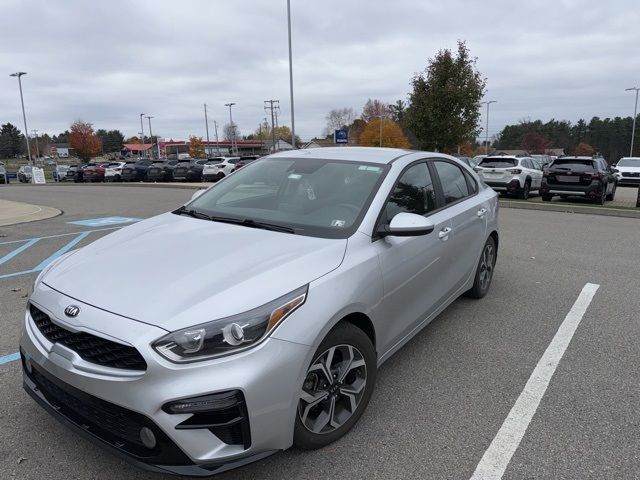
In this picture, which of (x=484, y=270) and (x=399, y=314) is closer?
(x=399, y=314)

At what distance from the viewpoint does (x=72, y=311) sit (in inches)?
92.1

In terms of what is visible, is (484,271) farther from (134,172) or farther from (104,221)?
(134,172)

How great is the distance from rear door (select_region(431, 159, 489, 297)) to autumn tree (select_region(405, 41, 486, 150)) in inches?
703

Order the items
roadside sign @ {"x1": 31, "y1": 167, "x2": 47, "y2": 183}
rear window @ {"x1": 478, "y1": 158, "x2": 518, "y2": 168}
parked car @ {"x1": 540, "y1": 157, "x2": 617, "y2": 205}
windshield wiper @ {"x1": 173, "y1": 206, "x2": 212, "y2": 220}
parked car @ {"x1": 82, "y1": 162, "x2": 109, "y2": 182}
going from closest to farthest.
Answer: windshield wiper @ {"x1": 173, "y1": 206, "x2": 212, "y2": 220}
parked car @ {"x1": 540, "y1": 157, "x2": 617, "y2": 205}
rear window @ {"x1": 478, "y1": 158, "x2": 518, "y2": 168}
parked car @ {"x1": 82, "y1": 162, "x2": 109, "y2": 182}
roadside sign @ {"x1": 31, "y1": 167, "x2": 47, "y2": 183}

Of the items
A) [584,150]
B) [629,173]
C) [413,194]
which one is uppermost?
[413,194]

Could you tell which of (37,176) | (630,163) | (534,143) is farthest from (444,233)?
(534,143)

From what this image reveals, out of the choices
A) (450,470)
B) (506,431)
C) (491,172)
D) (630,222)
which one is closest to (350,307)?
(450,470)

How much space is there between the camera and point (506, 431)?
113 inches

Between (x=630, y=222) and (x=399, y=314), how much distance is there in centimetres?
1052

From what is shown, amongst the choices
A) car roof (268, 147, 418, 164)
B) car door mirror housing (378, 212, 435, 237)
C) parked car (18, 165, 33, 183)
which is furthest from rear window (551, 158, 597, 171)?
parked car (18, 165, 33, 183)

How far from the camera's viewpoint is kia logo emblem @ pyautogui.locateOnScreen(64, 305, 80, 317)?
2.32 metres

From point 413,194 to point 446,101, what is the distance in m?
19.5

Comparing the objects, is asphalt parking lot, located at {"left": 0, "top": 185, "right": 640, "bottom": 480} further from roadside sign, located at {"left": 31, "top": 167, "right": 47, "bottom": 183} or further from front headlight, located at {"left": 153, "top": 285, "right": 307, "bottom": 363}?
roadside sign, located at {"left": 31, "top": 167, "right": 47, "bottom": 183}

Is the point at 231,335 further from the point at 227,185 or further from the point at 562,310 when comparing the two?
the point at 562,310
